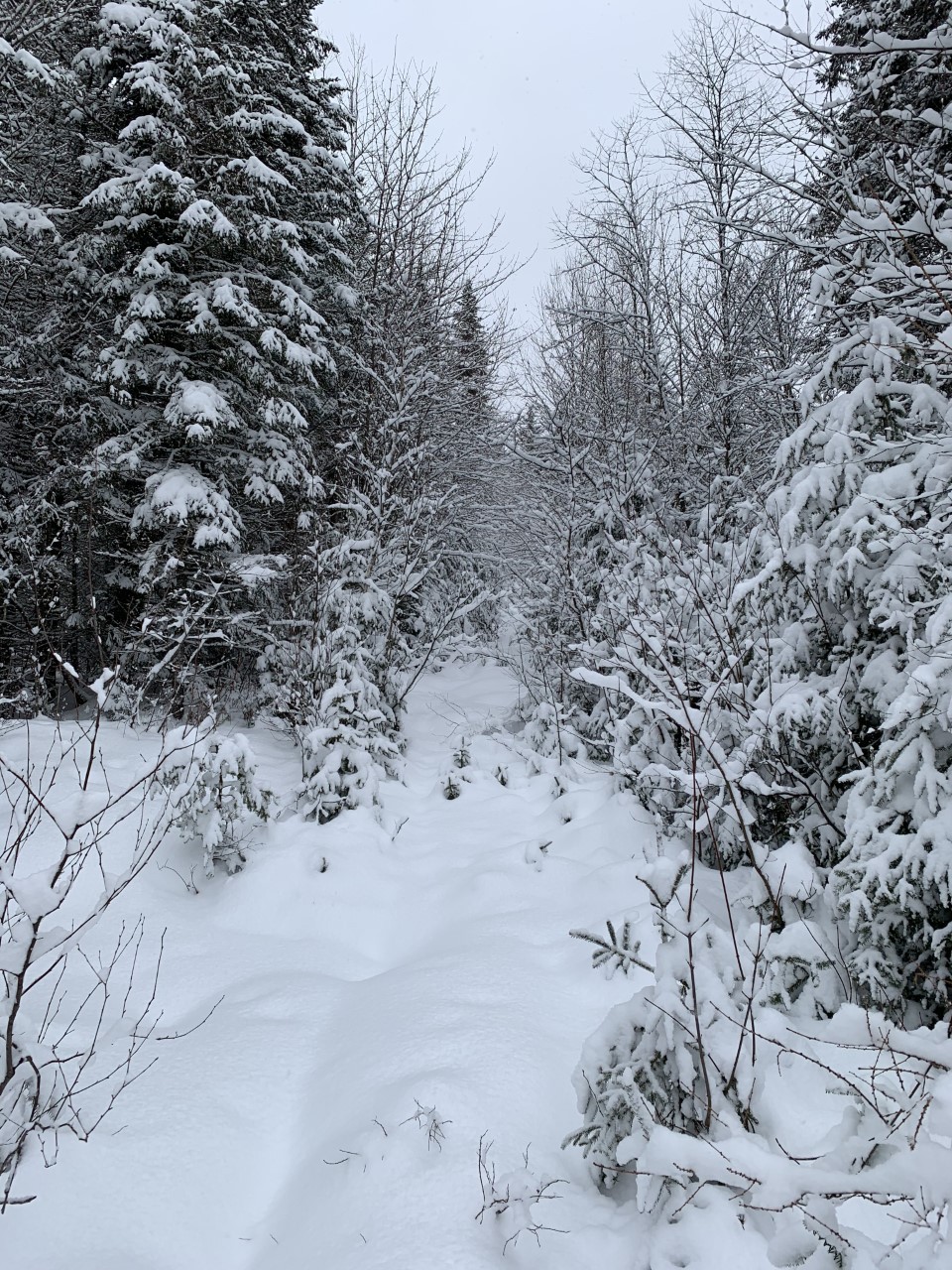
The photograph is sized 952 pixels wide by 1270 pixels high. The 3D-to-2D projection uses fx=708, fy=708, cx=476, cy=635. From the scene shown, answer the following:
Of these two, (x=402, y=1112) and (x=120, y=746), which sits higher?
(x=120, y=746)

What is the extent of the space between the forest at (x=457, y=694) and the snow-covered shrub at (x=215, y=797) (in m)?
0.04

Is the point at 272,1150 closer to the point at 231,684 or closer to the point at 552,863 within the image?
the point at 552,863

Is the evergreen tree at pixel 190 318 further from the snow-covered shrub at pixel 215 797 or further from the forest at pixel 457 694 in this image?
the snow-covered shrub at pixel 215 797

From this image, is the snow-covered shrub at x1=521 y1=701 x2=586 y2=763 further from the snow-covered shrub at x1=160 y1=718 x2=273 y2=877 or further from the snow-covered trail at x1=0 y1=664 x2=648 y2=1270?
the snow-covered shrub at x1=160 y1=718 x2=273 y2=877

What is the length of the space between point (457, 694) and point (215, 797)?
25.3ft

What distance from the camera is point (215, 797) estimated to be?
4.96 metres

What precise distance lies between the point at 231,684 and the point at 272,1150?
702 centimetres

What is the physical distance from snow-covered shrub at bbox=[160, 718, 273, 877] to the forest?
0.13 feet

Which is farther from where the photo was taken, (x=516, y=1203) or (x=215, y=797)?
(x=215, y=797)

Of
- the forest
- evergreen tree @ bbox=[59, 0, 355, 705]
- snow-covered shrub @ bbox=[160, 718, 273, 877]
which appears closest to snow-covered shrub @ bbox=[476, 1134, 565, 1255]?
the forest

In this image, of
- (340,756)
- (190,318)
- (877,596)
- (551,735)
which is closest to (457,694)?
(551,735)

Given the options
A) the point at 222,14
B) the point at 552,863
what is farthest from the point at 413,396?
the point at 552,863

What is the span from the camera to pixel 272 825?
562cm

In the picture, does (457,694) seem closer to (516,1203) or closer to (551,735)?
(551,735)
